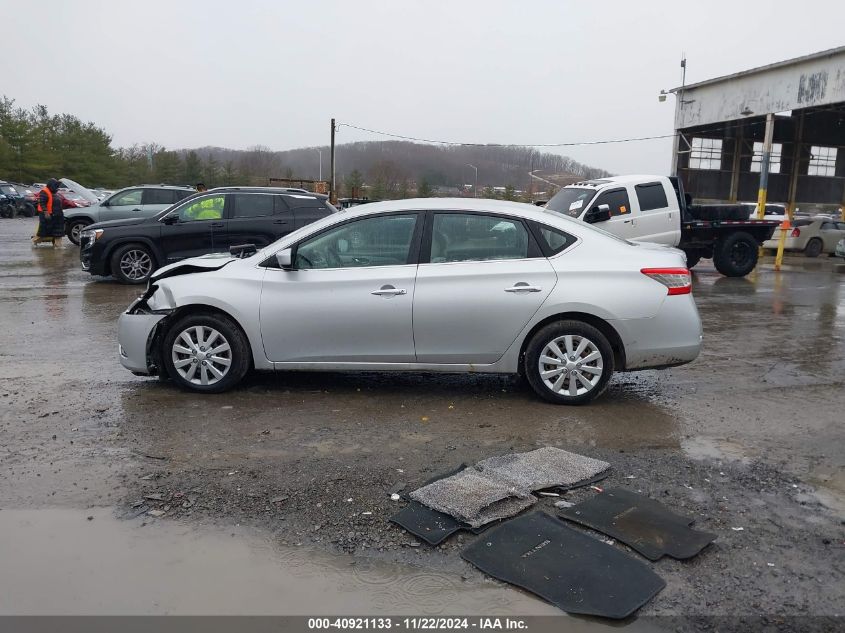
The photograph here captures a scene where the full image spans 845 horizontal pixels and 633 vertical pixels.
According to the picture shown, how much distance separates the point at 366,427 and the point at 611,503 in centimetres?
195

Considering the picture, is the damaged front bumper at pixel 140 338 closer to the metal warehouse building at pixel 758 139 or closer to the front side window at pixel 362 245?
the front side window at pixel 362 245

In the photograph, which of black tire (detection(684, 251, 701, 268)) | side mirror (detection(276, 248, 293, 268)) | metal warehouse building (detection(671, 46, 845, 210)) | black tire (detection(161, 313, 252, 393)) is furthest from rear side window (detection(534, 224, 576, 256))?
metal warehouse building (detection(671, 46, 845, 210))

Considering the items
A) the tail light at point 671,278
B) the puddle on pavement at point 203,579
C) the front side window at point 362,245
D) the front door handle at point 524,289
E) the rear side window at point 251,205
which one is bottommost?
the puddle on pavement at point 203,579

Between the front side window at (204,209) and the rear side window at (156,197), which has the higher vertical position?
the rear side window at (156,197)

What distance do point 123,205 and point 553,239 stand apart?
14230mm

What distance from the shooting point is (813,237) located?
2448 centimetres

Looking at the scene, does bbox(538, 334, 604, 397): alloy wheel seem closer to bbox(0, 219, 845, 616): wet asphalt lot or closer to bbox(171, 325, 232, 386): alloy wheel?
bbox(0, 219, 845, 616): wet asphalt lot

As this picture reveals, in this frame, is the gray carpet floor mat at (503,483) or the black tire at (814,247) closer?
the gray carpet floor mat at (503,483)

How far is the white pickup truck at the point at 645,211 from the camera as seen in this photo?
13.9 metres

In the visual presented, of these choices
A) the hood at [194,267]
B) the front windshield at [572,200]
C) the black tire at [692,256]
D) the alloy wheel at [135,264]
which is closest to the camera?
the hood at [194,267]

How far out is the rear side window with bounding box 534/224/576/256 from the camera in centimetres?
593

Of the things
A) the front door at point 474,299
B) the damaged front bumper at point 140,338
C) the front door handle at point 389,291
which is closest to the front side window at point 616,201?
the front door at point 474,299

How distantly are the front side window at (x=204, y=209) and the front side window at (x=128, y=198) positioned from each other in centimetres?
561

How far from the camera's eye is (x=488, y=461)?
15.1 ft
